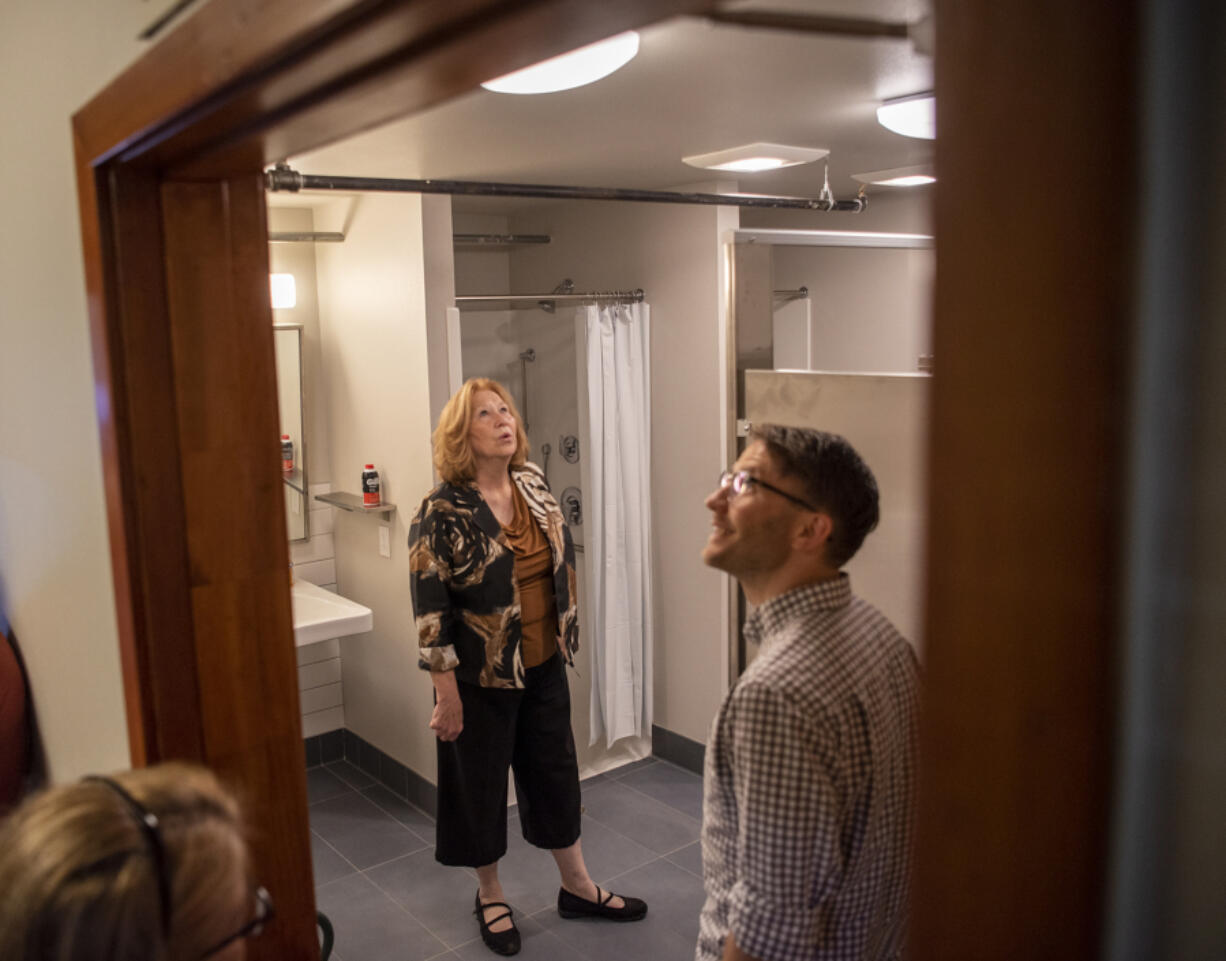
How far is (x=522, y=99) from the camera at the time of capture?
205cm

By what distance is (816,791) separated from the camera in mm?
1215

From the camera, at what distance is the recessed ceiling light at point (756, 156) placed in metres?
2.53

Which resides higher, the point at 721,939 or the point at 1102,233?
the point at 1102,233

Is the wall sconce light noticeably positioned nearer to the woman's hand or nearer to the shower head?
the shower head

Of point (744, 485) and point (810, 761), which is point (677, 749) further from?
point (810, 761)

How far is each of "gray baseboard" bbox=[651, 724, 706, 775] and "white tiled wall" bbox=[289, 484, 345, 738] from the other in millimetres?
1262

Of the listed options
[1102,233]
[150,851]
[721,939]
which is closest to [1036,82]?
[1102,233]

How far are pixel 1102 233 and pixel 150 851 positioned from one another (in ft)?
2.28

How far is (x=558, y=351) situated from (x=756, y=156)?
5.20 ft

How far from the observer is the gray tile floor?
2742 mm

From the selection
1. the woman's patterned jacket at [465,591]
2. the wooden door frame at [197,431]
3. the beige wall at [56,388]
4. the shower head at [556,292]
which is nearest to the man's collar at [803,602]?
the wooden door frame at [197,431]

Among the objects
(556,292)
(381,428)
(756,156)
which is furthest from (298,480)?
(756,156)

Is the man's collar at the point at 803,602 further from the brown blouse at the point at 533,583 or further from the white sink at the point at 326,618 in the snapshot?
the white sink at the point at 326,618

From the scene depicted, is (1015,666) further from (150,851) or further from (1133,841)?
(150,851)
